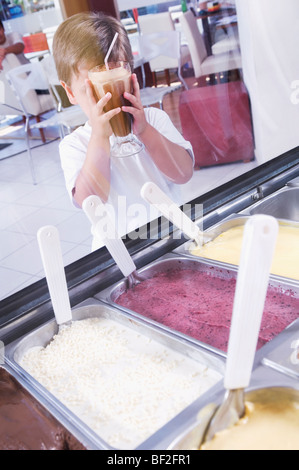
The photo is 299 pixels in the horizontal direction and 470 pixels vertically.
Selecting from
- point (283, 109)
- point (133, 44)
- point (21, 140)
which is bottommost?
point (283, 109)

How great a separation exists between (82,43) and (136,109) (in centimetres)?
25

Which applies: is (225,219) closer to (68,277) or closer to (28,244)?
(68,277)

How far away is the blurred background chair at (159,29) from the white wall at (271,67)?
1194 millimetres

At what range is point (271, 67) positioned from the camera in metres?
3.42

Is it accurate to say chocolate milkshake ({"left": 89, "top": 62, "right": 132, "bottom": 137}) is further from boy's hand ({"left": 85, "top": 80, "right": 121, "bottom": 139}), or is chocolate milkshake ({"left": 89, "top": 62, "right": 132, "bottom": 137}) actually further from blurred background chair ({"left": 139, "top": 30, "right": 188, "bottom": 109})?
blurred background chair ({"left": 139, "top": 30, "right": 188, "bottom": 109})

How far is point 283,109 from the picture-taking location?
358 cm

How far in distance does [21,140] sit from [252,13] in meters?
2.31

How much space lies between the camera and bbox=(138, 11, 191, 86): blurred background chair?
170 cm

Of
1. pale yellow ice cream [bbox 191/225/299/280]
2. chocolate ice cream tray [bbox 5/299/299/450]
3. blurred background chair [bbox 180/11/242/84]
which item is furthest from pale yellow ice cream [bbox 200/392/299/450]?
blurred background chair [bbox 180/11/242/84]

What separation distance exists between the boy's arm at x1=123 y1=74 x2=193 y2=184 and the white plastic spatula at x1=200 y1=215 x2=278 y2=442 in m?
0.87

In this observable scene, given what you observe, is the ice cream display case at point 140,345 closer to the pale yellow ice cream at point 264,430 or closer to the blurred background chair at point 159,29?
the pale yellow ice cream at point 264,430
